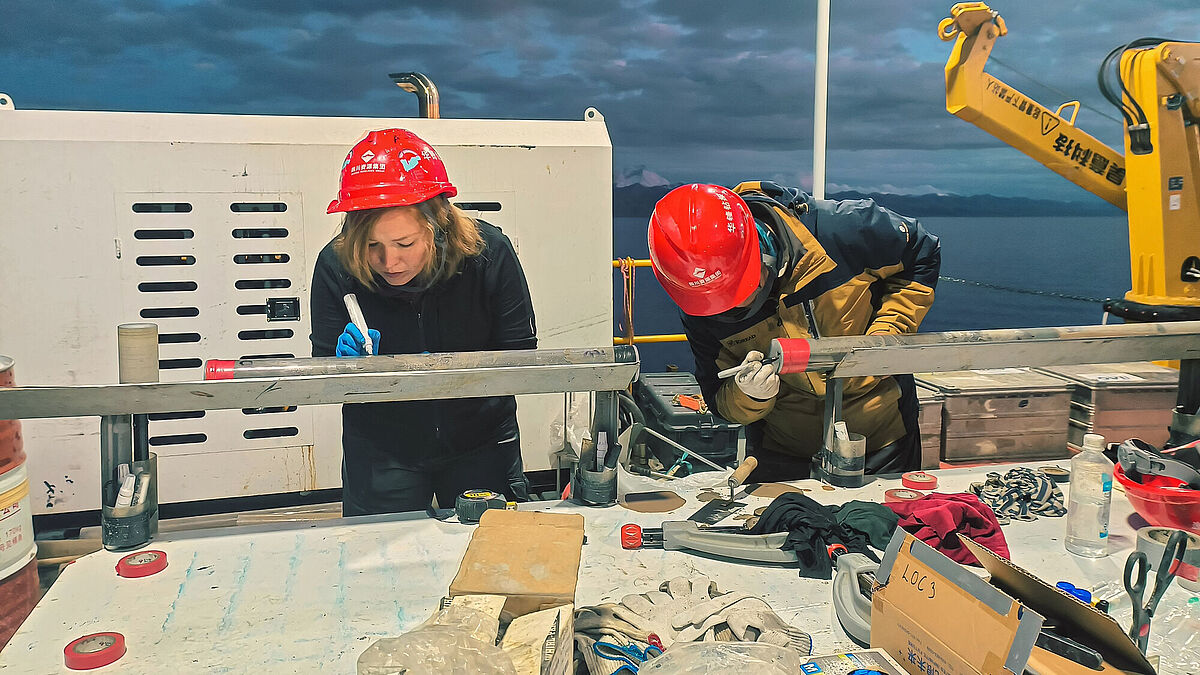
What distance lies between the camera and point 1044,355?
1844mm

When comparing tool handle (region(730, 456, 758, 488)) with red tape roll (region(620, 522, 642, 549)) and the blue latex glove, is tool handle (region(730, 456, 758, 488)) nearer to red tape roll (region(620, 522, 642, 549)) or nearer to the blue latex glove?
red tape roll (region(620, 522, 642, 549))

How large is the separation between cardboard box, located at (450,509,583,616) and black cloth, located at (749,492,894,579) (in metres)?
0.41

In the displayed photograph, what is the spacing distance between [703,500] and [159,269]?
1968 mm

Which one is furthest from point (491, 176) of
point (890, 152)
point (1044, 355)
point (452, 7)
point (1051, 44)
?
point (1051, 44)

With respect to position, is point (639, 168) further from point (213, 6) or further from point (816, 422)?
point (816, 422)

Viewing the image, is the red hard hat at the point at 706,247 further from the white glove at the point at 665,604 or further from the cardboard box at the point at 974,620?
the cardboard box at the point at 974,620

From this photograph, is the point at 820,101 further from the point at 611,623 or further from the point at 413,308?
the point at 611,623

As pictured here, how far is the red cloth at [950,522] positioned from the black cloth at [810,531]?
3.7 inches

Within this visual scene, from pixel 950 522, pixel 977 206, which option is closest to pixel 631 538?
pixel 950 522

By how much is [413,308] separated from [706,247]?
0.96 meters

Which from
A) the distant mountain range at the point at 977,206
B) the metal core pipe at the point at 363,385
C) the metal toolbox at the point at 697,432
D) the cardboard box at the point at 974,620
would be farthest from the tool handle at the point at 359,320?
the distant mountain range at the point at 977,206

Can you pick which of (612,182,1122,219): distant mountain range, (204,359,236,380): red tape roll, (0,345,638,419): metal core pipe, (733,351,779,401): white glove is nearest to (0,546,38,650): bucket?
(0,345,638,419): metal core pipe

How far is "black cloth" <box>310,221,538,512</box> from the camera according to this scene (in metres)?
2.32

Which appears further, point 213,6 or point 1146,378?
point 213,6
